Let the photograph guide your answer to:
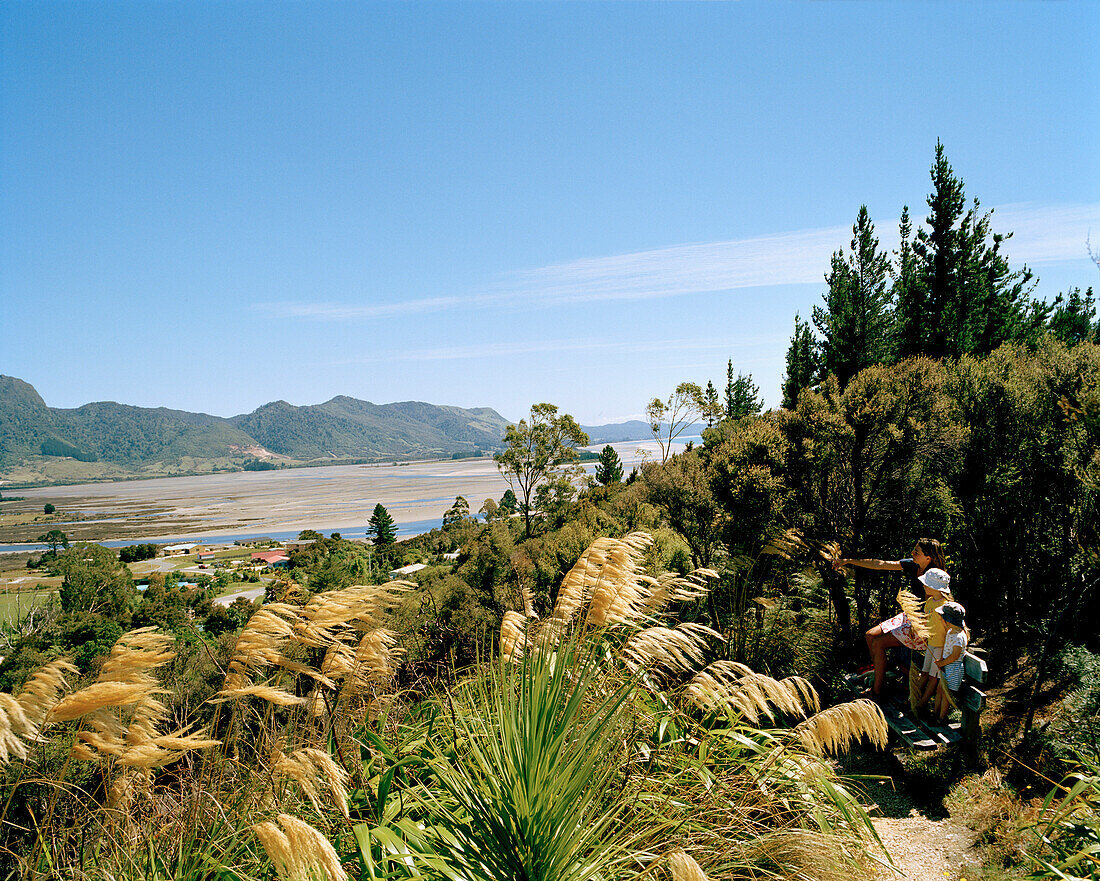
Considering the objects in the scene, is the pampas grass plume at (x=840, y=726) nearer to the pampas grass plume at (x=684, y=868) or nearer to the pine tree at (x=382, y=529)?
the pampas grass plume at (x=684, y=868)

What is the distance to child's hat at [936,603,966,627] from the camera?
4.77 m

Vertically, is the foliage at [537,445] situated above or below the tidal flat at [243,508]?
above

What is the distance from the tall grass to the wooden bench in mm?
2931

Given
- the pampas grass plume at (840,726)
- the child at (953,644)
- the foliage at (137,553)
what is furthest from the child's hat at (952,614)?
the foliage at (137,553)

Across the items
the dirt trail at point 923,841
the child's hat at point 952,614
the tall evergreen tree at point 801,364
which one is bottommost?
the dirt trail at point 923,841

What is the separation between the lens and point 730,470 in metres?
10.1

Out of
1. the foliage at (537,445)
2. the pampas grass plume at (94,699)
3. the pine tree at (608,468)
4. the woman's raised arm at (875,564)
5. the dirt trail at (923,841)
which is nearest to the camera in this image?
the pampas grass plume at (94,699)

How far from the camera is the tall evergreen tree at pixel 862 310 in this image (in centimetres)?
1712

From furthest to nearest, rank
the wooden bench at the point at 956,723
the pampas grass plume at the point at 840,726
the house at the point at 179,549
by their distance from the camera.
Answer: the house at the point at 179,549
the wooden bench at the point at 956,723
the pampas grass plume at the point at 840,726

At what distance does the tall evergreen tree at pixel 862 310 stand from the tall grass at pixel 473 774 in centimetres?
1660

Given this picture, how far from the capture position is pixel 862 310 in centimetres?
1727

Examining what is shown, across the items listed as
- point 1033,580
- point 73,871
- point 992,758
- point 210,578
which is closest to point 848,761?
point 992,758

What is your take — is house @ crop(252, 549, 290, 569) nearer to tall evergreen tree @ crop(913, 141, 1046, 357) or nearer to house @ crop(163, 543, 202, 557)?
house @ crop(163, 543, 202, 557)

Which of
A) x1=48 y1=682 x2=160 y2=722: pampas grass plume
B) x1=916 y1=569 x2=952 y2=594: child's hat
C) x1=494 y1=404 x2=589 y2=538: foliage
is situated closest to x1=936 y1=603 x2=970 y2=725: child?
x1=916 y1=569 x2=952 y2=594: child's hat
